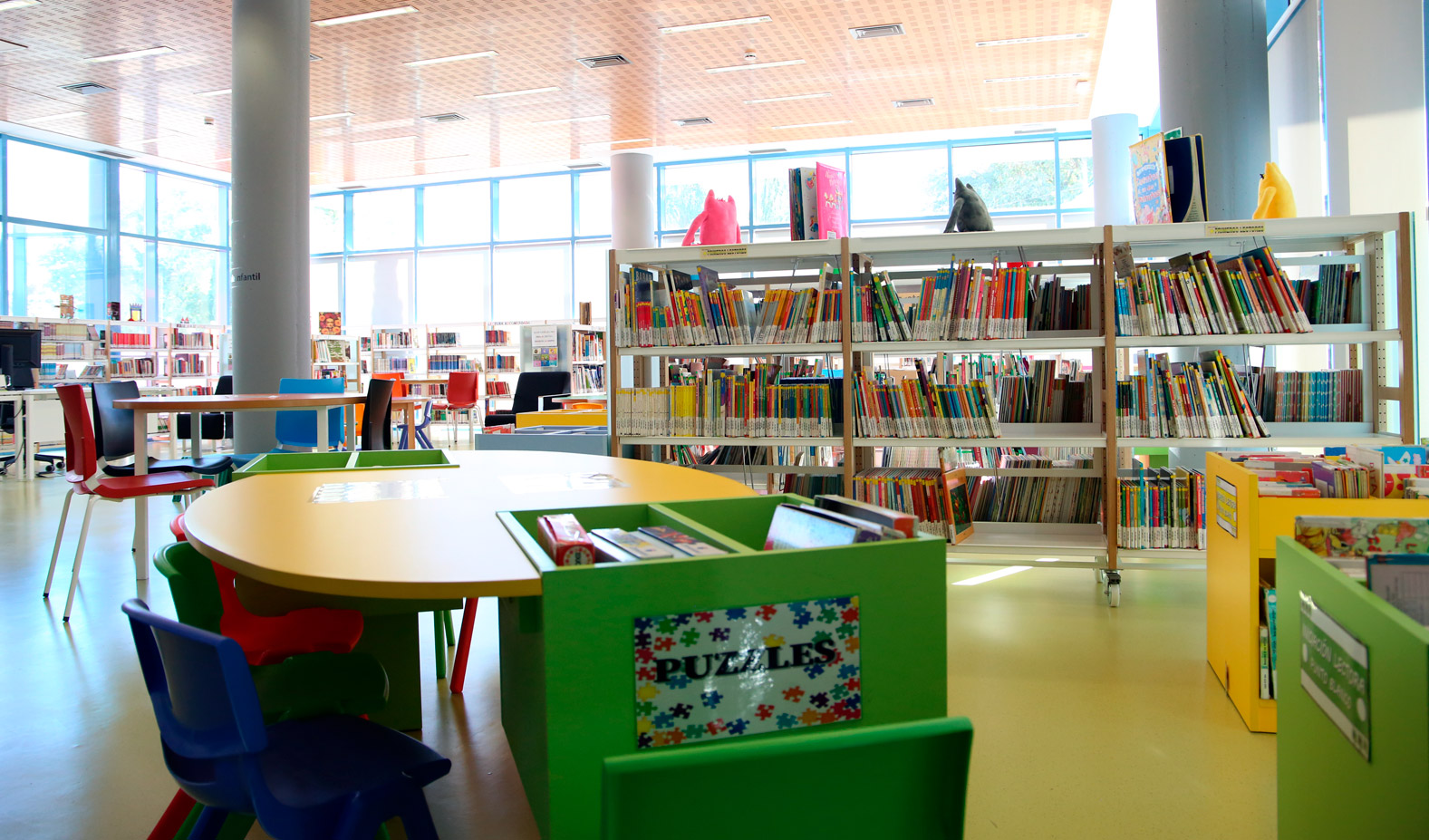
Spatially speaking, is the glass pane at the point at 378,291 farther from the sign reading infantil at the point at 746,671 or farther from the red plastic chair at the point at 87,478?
the sign reading infantil at the point at 746,671

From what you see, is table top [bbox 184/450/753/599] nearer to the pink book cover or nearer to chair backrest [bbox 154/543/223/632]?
chair backrest [bbox 154/543/223/632]

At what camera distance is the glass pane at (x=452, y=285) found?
13562mm

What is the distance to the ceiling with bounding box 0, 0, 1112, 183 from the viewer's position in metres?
7.37

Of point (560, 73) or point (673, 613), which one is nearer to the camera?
point (673, 613)

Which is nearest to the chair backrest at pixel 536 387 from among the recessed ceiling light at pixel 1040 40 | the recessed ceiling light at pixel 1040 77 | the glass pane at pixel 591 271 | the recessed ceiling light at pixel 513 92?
the recessed ceiling light at pixel 513 92

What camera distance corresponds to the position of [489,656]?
2881mm

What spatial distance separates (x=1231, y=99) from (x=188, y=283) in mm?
13477

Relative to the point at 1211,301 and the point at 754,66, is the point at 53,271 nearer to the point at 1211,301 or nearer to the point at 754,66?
the point at 754,66

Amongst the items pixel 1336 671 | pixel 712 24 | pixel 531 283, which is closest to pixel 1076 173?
pixel 712 24

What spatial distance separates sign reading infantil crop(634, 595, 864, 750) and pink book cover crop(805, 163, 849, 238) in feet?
9.54

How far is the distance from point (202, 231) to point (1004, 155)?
11693mm

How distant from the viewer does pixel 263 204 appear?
5.60 meters

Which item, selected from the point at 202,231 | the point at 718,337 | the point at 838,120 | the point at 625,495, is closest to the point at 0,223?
the point at 202,231

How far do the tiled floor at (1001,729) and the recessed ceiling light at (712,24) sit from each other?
5.81 m
